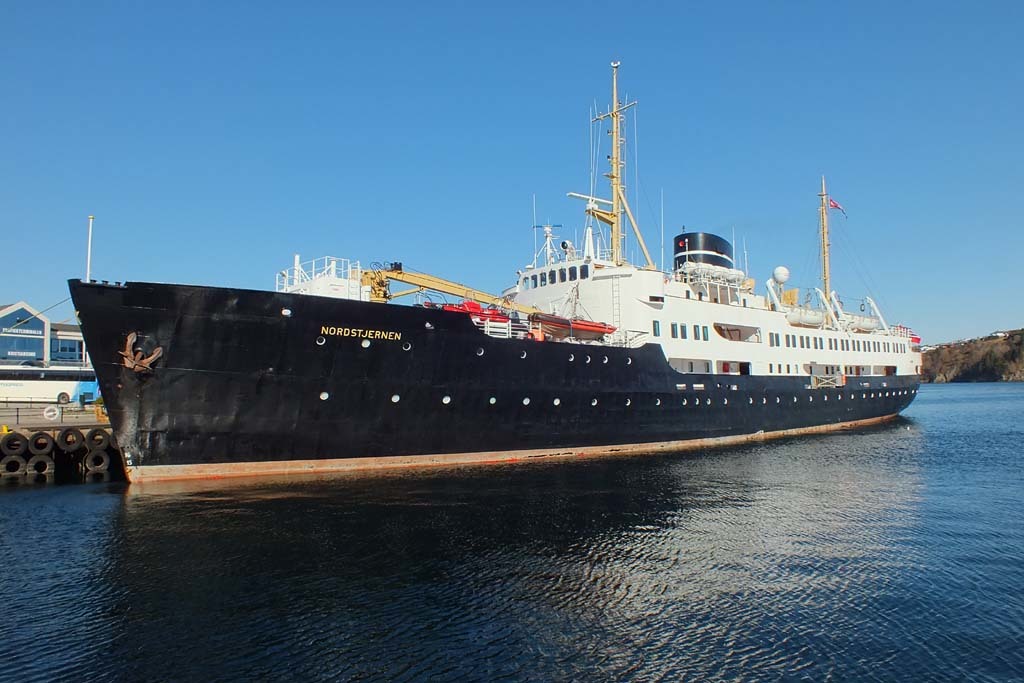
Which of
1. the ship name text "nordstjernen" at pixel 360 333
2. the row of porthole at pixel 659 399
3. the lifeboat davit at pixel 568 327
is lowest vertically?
the row of porthole at pixel 659 399

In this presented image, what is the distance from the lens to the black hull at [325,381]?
651 inches

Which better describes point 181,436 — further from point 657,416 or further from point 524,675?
point 657,416

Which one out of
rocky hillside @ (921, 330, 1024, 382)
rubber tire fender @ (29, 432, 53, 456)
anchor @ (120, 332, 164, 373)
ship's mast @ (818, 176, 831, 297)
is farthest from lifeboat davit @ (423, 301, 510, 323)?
rocky hillside @ (921, 330, 1024, 382)

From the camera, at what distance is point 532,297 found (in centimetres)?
3012

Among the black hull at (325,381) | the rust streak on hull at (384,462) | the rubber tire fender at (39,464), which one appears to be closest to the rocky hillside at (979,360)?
the rust streak on hull at (384,462)

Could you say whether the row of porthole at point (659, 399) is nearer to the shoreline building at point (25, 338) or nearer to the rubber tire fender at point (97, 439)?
the rubber tire fender at point (97, 439)

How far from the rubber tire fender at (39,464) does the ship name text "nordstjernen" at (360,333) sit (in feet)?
37.0

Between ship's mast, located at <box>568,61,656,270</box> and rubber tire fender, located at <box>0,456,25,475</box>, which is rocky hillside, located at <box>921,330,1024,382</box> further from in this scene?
rubber tire fender, located at <box>0,456,25,475</box>

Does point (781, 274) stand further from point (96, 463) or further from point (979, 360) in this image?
point (979, 360)

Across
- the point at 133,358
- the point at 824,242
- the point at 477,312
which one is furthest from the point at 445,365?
the point at 824,242

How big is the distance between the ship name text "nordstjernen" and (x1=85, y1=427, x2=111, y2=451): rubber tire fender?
9964 mm

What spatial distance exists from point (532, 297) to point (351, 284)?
37.8 feet

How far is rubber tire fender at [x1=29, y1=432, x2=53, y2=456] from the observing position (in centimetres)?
2039

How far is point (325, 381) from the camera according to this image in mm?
18203
